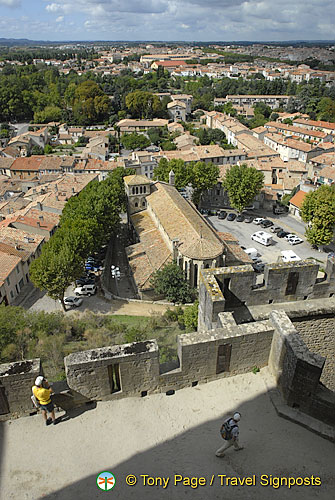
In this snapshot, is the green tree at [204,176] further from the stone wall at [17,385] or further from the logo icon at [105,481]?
the logo icon at [105,481]

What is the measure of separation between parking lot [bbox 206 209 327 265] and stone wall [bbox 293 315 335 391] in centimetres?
2587

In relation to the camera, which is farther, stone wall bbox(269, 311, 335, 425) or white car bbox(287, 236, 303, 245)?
white car bbox(287, 236, 303, 245)

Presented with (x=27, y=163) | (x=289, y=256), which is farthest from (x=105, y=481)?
(x=27, y=163)

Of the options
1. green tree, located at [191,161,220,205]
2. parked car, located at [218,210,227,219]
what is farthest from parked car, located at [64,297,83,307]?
green tree, located at [191,161,220,205]

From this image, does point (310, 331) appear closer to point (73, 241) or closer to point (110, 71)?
point (73, 241)

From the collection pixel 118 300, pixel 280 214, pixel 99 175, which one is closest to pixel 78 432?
pixel 118 300

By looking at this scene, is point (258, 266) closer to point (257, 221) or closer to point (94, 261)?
point (257, 221)

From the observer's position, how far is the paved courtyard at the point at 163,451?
6.94 metres

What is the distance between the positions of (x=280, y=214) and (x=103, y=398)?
48.8m

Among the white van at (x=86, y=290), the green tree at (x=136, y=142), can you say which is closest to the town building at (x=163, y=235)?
the white van at (x=86, y=290)

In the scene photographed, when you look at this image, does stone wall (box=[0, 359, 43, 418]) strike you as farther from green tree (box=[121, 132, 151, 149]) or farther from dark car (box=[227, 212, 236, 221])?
green tree (box=[121, 132, 151, 149])

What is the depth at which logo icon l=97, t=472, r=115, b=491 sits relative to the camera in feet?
23.1

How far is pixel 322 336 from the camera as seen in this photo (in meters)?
11.3

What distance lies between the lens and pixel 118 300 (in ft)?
108
